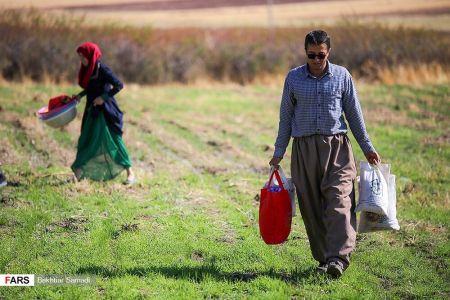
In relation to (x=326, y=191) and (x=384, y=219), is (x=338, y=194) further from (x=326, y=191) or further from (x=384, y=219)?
(x=384, y=219)

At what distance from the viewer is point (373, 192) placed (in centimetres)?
667

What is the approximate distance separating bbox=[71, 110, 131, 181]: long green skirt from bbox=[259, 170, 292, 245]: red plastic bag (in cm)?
409

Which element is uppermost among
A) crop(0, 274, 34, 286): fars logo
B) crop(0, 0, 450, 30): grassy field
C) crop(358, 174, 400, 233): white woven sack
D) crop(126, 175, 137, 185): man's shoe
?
crop(0, 0, 450, 30): grassy field

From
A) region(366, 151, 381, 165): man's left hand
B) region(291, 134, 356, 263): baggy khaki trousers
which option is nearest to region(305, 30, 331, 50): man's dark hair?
region(291, 134, 356, 263): baggy khaki trousers

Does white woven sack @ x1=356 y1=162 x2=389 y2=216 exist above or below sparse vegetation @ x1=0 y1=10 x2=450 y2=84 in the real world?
below

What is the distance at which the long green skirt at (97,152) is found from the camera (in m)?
10.4

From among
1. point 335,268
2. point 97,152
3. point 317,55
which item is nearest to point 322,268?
point 335,268

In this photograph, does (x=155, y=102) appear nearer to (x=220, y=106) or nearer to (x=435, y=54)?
(x=220, y=106)

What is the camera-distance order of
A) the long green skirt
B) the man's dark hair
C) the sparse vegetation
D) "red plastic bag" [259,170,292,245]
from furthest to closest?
the sparse vegetation
the long green skirt
"red plastic bag" [259,170,292,245]
the man's dark hair

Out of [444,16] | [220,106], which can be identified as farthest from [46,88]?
[444,16]

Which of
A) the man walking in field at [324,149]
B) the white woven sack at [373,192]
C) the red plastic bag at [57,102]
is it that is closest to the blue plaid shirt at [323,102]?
the man walking in field at [324,149]

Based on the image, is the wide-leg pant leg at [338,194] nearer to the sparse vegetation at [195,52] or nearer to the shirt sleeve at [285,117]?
the shirt sleeve at [285,117]

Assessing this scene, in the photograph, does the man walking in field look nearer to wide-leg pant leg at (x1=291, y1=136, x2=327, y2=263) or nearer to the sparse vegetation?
wide-leg pant leg at (x1=291, y1=136, x2=327, y2=263)

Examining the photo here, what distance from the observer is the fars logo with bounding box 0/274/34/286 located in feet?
21.2
